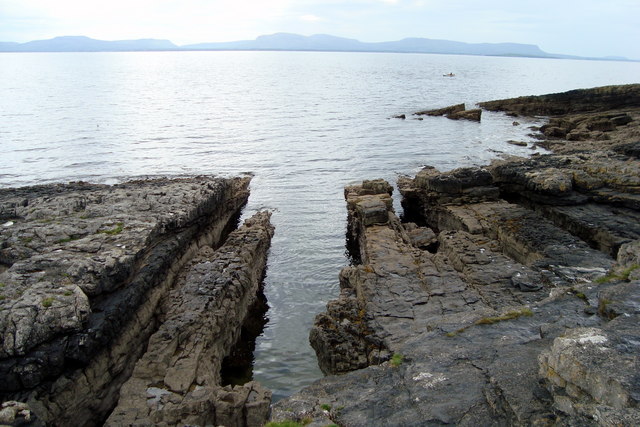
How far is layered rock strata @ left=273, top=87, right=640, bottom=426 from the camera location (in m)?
6.61


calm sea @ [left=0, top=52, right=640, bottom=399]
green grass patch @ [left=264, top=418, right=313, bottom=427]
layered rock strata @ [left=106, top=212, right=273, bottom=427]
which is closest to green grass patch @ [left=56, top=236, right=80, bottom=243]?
layered rock strata @ [left=106, top=212, right=273, bottom=427]

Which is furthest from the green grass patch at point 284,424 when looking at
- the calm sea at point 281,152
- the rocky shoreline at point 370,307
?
the calm sea at point 281,152

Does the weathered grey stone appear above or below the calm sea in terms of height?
above

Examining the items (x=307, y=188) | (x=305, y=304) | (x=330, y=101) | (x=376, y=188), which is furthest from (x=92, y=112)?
(x=305, y=304)

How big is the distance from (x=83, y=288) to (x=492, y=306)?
12.3 meters

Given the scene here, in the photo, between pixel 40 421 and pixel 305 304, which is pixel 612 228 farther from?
pixel 40 421

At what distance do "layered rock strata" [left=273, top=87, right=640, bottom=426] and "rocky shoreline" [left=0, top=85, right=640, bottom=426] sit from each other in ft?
0.17

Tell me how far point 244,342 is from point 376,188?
13551mm

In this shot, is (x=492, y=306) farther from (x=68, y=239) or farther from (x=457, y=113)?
(x=457, y=113)

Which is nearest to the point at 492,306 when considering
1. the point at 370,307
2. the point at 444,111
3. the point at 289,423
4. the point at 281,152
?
the point at 370,307

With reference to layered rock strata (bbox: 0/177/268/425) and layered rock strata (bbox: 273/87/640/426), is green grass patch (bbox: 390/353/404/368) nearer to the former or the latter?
layered rock strata (bbox: 273/87/640/426)

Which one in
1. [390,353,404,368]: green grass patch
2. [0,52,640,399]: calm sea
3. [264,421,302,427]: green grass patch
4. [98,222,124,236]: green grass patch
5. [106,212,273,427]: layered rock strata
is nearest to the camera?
[264,421,302,427]: green grass patch

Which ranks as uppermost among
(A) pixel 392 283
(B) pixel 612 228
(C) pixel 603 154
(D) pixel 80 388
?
(C) pixel 603 154

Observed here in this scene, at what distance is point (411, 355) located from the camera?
29.9 ft
